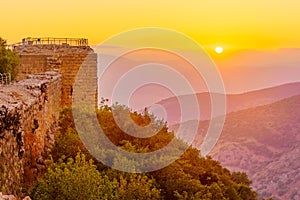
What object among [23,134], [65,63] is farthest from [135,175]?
[65,63]

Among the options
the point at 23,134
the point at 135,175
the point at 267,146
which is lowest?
the point at 135,175

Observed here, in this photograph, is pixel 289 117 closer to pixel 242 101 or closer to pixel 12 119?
pixel 242 101

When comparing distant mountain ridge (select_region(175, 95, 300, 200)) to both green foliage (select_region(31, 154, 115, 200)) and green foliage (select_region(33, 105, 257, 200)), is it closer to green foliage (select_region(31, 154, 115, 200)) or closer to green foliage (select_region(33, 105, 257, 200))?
green foliage (select_region(33, 105, 257, 200))

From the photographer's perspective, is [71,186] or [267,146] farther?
[267,146]

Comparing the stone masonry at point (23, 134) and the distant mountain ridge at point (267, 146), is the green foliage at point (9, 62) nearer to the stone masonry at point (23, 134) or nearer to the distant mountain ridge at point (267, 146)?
the stone masonry at point (23, 134)

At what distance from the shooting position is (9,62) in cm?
3366

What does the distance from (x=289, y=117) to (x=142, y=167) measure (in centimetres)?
11593

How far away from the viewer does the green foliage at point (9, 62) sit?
33.2 m

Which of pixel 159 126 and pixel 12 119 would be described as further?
pixel 159 126

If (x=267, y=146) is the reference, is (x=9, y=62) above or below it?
below

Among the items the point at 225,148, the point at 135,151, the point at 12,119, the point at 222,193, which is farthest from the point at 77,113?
the point at 225,148

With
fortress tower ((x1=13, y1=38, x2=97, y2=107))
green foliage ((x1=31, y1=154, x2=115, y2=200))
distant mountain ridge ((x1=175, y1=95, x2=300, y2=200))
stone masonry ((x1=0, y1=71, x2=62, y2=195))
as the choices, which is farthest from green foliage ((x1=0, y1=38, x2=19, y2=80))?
distant mountain ridge ((x1=175, y1=95, x2=300, y2=200))

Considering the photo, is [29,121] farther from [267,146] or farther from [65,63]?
[267,146]

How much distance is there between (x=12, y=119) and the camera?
481 inches
